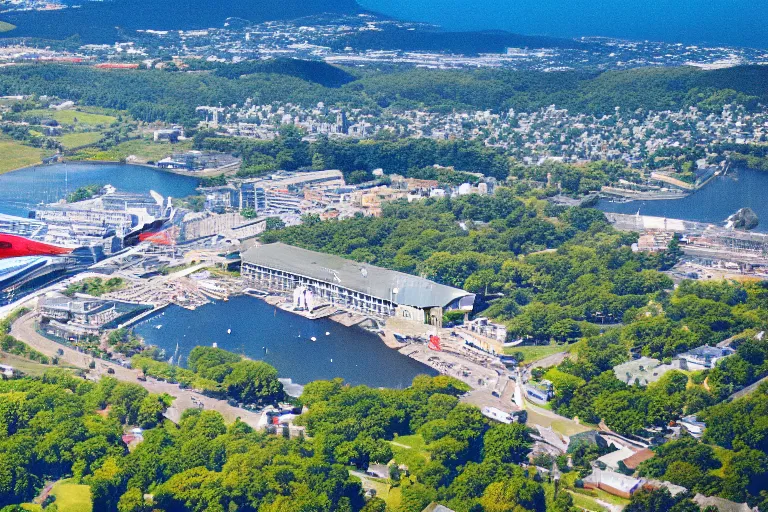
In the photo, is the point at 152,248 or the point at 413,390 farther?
the point at 152,248

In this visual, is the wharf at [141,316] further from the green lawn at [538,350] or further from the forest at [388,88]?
the forest at [388,88]

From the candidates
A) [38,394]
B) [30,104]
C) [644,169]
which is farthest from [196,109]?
[38,394]

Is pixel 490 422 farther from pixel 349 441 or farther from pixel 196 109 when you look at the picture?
pixel 196 109

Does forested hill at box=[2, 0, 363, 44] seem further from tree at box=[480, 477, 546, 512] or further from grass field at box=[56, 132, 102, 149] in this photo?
tree at box=[480, 477, 546, 512]

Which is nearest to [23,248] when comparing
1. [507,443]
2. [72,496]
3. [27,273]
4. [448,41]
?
[27,273]

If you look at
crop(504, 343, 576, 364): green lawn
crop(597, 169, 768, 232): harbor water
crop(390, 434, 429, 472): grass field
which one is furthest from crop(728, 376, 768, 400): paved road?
crop(597, 169, 768, 232): harbor water

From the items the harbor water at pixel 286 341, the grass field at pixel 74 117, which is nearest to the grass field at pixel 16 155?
the grass field at pixel 74 117
